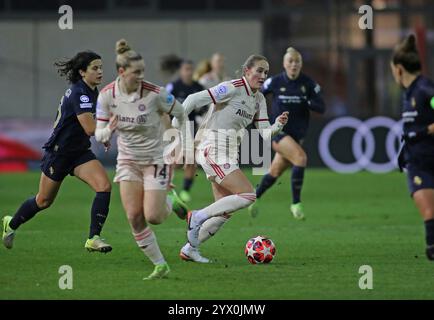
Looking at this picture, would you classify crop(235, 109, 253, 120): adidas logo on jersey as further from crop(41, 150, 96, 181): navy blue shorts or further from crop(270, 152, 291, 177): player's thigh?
crop(270, 152, 291, 177): player's thigh

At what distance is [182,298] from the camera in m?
9.23

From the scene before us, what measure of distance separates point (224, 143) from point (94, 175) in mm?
1503

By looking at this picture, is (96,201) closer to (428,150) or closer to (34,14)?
(428,150)

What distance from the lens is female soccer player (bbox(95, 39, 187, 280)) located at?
9.98 meters

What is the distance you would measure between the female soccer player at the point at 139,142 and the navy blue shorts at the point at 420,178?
7.37ft

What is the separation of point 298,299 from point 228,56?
19.7m

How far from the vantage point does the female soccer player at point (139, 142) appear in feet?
32.8

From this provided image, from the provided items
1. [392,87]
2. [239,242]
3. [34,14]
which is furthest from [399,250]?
[34,14]

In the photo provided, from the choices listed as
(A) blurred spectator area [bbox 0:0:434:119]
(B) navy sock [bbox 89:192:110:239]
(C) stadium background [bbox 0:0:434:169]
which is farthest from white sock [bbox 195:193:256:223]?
(A) blurred spectator area [bbox 0:0:434:119]

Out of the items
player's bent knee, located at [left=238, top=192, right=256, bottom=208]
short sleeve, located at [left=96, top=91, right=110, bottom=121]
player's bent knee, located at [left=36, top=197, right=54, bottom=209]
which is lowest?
player's bent knee, located at [left=36, top=197, right=54, bottom=209]

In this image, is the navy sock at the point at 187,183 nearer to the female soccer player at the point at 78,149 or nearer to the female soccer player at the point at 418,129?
the female soccer player at the point at 78,149

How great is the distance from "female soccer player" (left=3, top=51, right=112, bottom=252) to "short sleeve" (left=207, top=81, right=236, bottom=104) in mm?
1274

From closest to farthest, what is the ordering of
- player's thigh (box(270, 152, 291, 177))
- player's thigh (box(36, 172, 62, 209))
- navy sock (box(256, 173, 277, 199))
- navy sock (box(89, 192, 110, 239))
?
navy sock (box(89, 192, 110, 239)) → player's thigh (box(36, 172, 62, 209)) → player's thigh (box(270, 152, 291, 177)) → navy sock (box(256, 173, 277, 199))

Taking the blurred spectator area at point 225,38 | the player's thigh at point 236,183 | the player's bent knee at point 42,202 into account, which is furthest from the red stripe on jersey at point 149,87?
the blurred spectator area at point 225,38
